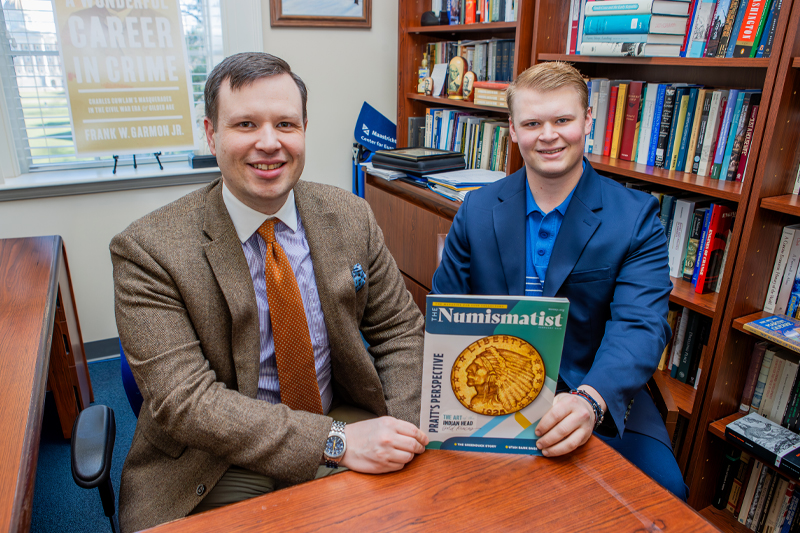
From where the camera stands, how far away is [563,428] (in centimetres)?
91

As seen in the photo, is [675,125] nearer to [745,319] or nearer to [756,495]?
[745,319]

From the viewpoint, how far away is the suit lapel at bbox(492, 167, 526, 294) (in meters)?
1.46

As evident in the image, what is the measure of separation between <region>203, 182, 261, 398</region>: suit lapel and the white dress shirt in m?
0.03

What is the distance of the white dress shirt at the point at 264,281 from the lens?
118cm

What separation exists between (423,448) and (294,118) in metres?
0.74

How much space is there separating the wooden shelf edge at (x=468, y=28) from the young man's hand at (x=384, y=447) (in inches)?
75.1

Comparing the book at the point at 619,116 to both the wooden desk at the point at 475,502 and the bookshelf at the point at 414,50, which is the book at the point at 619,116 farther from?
the wooden desk at the point at 475,502

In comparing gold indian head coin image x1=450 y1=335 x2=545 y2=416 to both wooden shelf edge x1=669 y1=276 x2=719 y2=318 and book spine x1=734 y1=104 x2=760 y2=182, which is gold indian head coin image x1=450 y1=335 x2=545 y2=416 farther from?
book spine x1=734 y1=104 x2=760 y2=182

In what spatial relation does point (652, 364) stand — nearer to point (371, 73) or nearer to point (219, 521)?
point (219, 521)

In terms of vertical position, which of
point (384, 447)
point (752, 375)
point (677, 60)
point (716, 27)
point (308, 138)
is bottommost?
point (752, 375)

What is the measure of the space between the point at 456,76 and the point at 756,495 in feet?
7.28

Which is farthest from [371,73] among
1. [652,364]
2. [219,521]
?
[219,521]

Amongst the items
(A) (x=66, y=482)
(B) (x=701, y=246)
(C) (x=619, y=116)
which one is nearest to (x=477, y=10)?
(C) (x=619, y=116)

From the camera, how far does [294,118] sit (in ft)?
3.85
